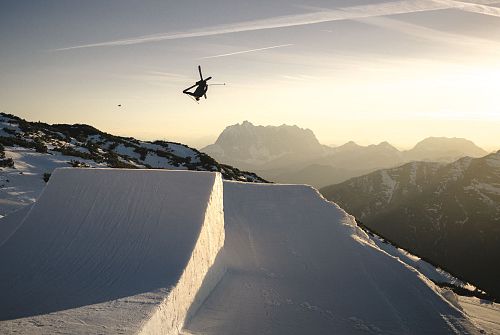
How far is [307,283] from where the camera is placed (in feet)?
52.1

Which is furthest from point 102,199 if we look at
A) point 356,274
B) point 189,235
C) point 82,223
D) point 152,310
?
point 356,274

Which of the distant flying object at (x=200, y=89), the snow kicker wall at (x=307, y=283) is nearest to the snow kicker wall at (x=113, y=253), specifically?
the snow kicker wall at (x=307, y=283)

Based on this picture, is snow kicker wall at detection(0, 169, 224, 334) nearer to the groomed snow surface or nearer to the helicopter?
the groomed snow surface

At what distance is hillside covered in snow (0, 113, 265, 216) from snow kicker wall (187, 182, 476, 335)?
1265cm

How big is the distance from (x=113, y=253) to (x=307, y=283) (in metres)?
8.52

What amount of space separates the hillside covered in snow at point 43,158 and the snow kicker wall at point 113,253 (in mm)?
7028

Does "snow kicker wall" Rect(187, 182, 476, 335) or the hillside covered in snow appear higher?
the hillside covered in snow

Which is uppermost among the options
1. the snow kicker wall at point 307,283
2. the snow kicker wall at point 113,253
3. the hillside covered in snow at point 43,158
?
the hillside covered in snow at point 43,158

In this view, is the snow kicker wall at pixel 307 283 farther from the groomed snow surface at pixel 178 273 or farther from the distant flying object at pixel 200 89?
the distant flying object at pixel 200 89

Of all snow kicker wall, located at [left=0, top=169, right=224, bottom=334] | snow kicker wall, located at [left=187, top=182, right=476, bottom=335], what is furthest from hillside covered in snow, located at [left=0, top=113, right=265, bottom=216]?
snow kicker wall, located at [left=187, top=182, right=476, bottom=335]

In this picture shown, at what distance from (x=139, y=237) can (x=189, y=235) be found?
1.84 meters

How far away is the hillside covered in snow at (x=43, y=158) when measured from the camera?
21.5 m

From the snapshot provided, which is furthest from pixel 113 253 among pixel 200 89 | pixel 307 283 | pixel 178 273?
pixel 200 89

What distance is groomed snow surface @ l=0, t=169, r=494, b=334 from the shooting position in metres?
9.52
